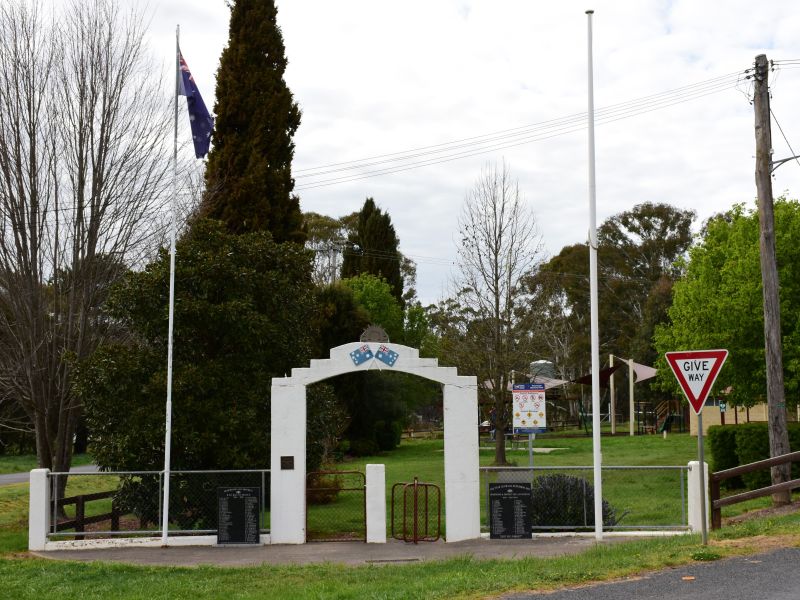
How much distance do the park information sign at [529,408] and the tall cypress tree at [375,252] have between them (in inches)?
1612

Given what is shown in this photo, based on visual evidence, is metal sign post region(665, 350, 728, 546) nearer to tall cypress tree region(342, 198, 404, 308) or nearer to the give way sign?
the give way sign

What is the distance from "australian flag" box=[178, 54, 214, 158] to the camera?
17.4 meters

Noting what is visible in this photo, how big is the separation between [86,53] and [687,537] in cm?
1600

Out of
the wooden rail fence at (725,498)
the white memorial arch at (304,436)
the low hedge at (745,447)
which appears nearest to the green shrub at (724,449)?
the low hedge at (745,447)

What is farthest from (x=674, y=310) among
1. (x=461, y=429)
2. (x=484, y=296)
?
(x=461, y=429)

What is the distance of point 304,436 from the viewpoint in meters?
17.3

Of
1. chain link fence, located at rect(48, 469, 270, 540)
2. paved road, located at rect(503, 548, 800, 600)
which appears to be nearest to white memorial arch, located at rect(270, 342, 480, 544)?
chain link fence, located at rect(48, 469, 270, 540)

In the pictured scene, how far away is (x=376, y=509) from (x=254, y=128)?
15.5 meters

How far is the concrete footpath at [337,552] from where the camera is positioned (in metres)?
14.9

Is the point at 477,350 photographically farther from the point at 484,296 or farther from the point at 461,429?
the point at 461,429

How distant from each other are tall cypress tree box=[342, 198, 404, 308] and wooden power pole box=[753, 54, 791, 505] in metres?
42.7

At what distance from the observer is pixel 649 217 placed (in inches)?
2756

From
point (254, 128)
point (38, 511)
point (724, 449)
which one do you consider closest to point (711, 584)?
point (38, 511)

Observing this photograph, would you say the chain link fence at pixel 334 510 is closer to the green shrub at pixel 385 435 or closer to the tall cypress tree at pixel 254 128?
the tall cypress tree at pixel 254 128
